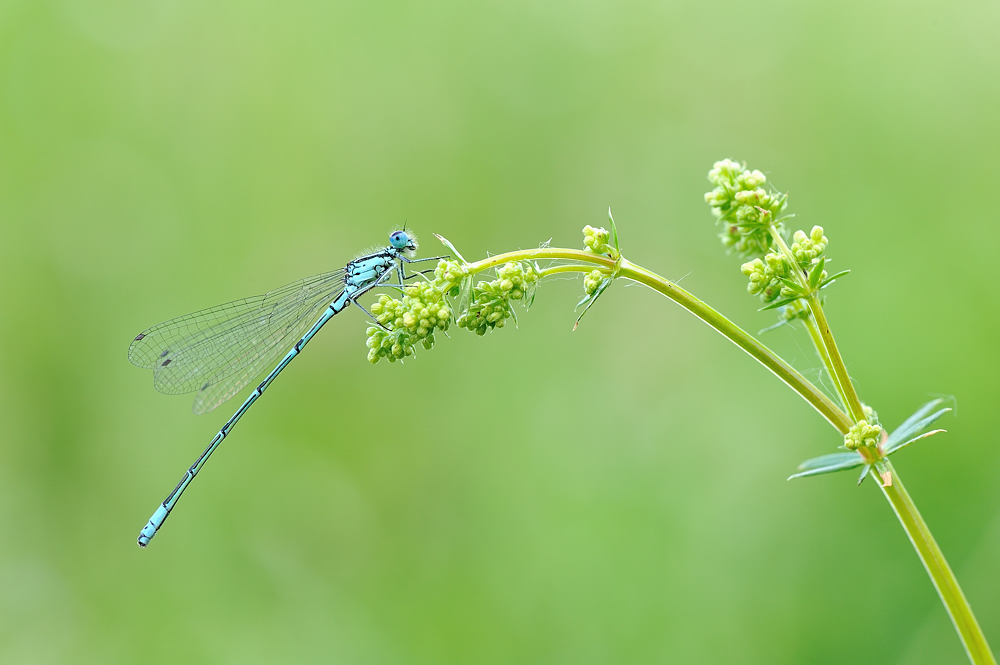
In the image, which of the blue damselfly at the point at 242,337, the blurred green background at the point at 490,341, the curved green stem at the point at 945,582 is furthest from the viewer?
the blurred green background at the point at 490,341

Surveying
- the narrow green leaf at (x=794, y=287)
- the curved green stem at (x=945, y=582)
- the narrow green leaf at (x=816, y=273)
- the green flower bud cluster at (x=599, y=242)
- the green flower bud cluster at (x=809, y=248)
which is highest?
the green flower bud cluster at (x=809, y=248)

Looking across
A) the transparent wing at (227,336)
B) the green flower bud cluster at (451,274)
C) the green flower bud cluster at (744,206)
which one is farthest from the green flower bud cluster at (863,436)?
the transparent wing at (227,336)

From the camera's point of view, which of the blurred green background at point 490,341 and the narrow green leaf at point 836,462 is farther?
the blurred green background at point 490,341

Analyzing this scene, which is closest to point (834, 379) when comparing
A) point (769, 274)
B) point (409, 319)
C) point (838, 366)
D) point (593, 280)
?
point (838, 366)

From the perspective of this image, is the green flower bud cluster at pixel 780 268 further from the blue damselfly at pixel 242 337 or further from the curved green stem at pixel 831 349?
the blue damselfly at pixel 242 337

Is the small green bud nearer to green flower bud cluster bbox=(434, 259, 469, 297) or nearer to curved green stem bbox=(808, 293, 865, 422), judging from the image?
curved green stem bbox=(808, 293, 865, 422)

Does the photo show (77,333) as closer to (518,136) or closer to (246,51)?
(246,51)

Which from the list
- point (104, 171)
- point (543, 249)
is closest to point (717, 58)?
point (543, 249)
